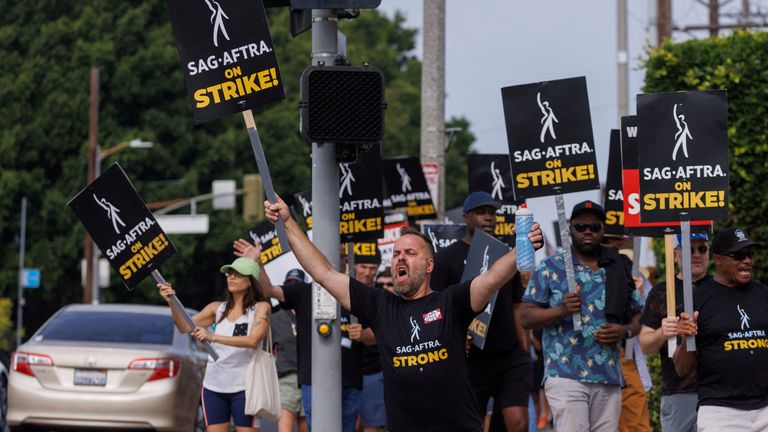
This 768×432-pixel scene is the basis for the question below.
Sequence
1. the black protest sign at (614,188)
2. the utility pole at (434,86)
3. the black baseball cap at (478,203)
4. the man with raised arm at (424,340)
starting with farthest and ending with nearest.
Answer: the utility pole at (434,86) → the black protest sign at (614,188) → the black baseball cap at (478,203) → the man with raised arm at (424,340)

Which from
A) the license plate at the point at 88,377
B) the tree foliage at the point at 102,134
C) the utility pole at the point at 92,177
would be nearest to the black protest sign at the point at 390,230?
the license plate at the point at 88,377

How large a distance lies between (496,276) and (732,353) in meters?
1.85

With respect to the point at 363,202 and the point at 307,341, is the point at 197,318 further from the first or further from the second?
the point at 363,202

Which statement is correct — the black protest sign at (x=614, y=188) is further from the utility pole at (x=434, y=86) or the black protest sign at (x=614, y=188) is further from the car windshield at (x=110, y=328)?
the utility pole at (x=434, y=86)

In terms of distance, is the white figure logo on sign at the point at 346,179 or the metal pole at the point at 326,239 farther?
the white figure logo on sign at the point at 346,179

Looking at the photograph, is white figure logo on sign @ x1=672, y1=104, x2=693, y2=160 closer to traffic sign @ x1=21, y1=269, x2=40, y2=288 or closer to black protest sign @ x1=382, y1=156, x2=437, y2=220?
black protest sign @ x1=382, y1=156, x2=437, y2=220

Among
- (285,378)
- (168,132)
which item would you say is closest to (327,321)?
(285,378)

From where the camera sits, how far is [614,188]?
485 inches

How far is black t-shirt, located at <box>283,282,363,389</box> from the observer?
38.1 feet

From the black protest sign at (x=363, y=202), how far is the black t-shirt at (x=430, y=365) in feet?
14.6

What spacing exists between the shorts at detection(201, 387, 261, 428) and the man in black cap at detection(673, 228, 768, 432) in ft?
12.2

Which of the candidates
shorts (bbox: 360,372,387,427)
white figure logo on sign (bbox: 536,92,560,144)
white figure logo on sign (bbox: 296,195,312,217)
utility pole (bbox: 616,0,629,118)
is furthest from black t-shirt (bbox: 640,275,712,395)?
utility pole (bbox: 616,0,629,118)

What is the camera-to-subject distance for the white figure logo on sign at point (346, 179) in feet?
39.8

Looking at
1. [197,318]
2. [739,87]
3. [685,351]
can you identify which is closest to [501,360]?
[685,351]
